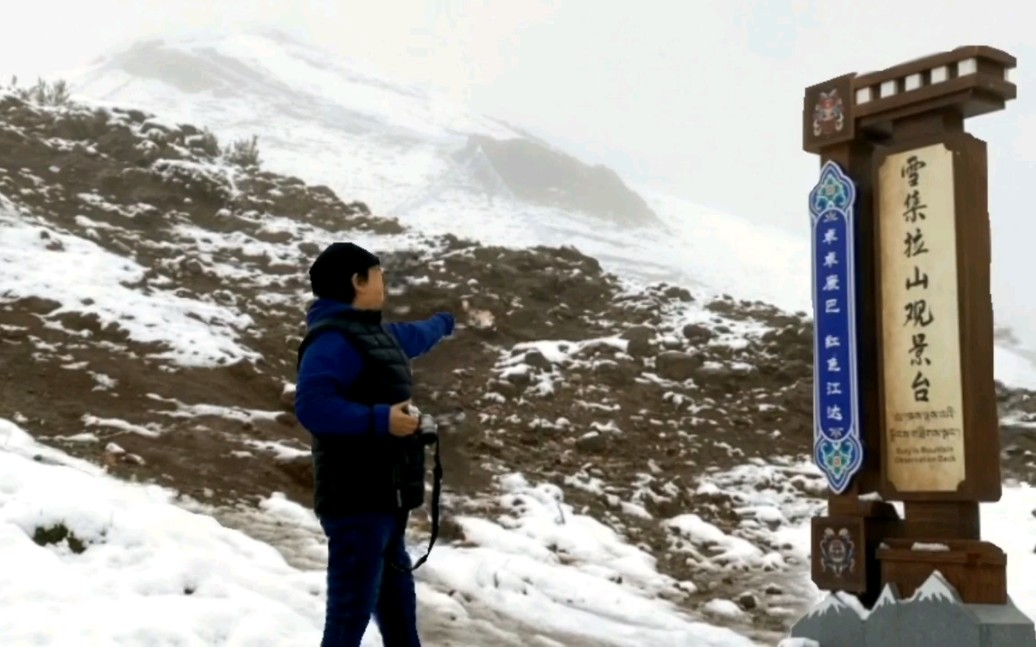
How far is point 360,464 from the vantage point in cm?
330

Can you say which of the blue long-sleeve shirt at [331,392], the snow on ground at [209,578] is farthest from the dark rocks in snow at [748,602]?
the blue long-sleeve shirt at [331,392]

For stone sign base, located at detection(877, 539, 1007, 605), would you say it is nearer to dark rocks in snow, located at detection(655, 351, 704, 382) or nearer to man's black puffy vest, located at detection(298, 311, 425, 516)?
man's black puffy vest, located at detection(298, 311, 425, 516)

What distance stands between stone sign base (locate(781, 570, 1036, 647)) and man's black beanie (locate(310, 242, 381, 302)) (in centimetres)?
344

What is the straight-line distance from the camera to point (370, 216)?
17.7 metres

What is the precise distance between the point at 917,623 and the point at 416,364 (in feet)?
27.0

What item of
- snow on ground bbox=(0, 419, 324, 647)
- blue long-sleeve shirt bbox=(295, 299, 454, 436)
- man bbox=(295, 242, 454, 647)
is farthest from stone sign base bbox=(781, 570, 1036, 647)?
blue long-sleeve shirt bbox=(295, 299, 454, 436)

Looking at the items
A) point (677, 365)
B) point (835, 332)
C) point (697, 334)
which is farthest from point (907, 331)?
point (697, 334)

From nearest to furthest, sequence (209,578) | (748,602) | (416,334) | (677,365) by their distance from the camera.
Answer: (416,334), (209,578), (748,602), (677,365)

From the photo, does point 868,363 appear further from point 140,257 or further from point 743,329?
point 140,257

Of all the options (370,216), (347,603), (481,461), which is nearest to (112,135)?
(370,216)

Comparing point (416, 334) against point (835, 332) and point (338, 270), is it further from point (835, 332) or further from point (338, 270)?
point (835, 332)

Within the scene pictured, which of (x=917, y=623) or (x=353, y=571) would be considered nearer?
(x=353, y=571)

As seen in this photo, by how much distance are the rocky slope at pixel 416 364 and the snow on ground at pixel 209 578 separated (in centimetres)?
57

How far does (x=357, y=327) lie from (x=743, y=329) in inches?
461
